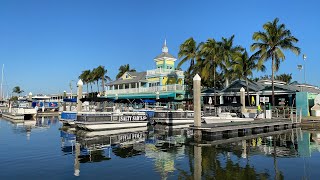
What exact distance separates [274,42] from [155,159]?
104ft

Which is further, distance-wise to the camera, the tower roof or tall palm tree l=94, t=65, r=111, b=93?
tall palm tree l=94, t=65, r=111, b=93

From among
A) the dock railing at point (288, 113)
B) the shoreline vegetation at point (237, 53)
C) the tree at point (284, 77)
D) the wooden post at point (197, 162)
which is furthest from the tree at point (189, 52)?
the tree at point (284, 77)

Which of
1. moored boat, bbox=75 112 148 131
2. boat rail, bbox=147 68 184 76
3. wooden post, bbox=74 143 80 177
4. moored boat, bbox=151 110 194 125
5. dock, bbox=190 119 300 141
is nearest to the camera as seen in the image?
wooden post, bbox=74 143 80 177

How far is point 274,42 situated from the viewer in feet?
133

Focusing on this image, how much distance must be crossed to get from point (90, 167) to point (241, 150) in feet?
32.0

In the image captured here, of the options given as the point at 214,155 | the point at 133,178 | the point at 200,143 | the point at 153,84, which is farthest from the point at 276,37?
the point at 133,178

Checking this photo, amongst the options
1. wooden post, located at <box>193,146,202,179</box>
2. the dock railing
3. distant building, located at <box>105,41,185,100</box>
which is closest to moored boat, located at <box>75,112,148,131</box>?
wooden post, located at <box>193,146,202,179</box>

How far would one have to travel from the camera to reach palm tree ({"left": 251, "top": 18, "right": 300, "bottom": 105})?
132 feet

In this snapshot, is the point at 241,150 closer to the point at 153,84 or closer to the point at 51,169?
the point at 51,169

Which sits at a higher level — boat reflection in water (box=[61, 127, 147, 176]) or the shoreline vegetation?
the shoreline vegetation

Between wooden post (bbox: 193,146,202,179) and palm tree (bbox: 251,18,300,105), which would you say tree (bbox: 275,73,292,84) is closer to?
palm tree (bbox: 251,18,300,105)

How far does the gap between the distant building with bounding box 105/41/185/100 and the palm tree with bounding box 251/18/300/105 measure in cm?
1423

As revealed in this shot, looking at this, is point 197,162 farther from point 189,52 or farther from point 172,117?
point 189,52

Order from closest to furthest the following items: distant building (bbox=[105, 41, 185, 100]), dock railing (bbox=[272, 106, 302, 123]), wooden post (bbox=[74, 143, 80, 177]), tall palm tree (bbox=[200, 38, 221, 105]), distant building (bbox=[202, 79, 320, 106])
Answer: wooden post (bbox=[74, 143, 80, 177]), dock railing (bbox=[272, 106, 302, 123]), distant building (bbox=[202, 79, 320, 106]), tall palm tree (bbox=[200, 38, 221, 105]), distant building (bbox=[105, 41, 185, 100])
